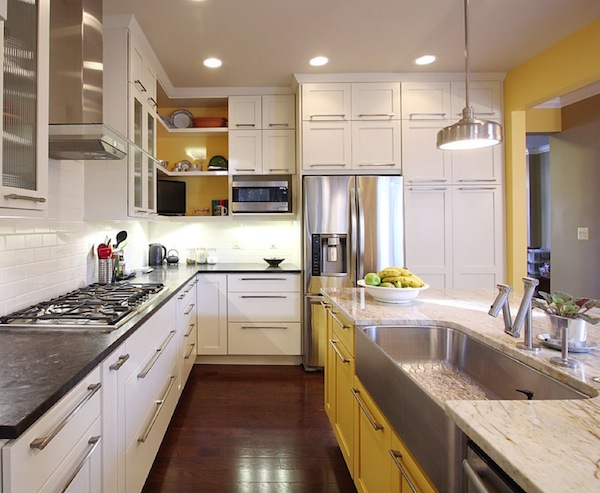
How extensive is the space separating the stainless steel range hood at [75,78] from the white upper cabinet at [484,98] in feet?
9.68

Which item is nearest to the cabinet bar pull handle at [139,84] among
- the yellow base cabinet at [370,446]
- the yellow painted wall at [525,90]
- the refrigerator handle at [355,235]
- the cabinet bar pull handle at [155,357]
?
the cabinet bar pull handle at [155,357]

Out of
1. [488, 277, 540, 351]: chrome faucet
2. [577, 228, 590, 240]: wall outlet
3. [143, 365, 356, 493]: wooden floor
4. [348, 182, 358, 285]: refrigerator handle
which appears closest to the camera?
[488, 277, 540, 351]: chrome faucet

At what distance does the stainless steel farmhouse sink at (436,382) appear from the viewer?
893 mm

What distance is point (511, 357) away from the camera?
1.23m

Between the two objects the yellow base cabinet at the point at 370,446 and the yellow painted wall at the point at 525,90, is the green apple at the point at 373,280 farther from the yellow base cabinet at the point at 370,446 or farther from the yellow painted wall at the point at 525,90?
the yellow painted wall at the point at 525,90

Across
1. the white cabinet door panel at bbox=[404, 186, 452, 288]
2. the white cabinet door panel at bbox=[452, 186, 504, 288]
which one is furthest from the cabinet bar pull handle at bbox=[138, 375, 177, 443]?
the white cabinet door panel at bbox=[452, 186, 504, 288]

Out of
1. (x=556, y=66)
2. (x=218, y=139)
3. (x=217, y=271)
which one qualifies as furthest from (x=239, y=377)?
(x=556, y=66)

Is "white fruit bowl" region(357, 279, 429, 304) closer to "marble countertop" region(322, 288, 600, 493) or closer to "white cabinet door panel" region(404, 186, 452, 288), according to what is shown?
"marble countertop" region(322, 288, 600, 493)

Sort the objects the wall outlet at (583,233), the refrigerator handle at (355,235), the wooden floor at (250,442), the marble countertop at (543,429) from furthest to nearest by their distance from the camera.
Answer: the wall outlet at (583,233), the refrigerator handle at (355,235), the wooden floor at (250,442), the marble countertop at (543,429)

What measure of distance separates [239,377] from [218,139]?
2.53 m

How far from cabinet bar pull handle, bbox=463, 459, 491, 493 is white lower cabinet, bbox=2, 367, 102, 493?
91cm

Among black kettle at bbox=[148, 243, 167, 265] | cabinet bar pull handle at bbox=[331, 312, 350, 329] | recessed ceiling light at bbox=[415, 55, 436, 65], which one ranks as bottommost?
cabinet bar pull handle at bbox=[331, 312, 350, 329]

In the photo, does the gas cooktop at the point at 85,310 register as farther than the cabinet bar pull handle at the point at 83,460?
Yes

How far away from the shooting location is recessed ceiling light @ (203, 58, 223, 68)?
10.5 feet
